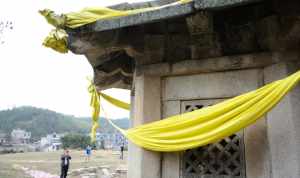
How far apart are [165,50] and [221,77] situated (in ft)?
2.94

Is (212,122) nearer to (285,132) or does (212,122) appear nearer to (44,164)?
(285,132)

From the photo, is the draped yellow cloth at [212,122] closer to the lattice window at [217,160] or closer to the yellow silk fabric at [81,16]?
the lattice window at [217,160]

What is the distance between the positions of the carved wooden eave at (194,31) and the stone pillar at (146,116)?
0.33 m

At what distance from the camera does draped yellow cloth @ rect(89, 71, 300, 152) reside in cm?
328

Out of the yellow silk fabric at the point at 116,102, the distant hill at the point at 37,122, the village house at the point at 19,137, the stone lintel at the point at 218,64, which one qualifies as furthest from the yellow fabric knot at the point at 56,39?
the distant hill at the point at 37,122

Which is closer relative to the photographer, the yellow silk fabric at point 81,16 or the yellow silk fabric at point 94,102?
the yellow silk fabric at point 81,16

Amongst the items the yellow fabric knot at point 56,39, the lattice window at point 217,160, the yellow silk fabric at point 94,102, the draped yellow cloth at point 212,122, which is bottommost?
the lattice window at point 217,160

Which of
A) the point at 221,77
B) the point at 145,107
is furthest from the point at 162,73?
the point at 221,77

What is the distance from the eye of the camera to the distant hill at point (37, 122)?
121938mm

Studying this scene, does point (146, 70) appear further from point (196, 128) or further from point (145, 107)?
point (196, 128)

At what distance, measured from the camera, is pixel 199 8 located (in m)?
3.28

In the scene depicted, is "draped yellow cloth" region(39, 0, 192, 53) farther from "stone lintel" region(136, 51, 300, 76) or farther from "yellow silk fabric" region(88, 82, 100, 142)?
"yellow silk fabric" region(88, 82, 100, 142)

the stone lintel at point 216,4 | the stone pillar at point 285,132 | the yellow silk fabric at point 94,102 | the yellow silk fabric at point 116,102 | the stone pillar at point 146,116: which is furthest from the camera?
the yellow silk fabric at point 116,102

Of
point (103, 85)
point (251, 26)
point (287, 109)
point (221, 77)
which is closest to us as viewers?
point (287, 109)
